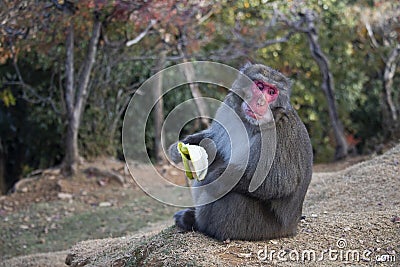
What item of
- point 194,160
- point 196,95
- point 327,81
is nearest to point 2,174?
point 196,95

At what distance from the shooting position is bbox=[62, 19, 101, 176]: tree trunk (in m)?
10.2

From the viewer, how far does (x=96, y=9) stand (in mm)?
9086

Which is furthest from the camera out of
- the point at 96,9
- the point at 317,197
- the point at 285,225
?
the point at 96,9

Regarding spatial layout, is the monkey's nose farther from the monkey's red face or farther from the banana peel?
the banana peel

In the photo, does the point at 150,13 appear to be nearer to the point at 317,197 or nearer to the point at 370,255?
the point at 317,197

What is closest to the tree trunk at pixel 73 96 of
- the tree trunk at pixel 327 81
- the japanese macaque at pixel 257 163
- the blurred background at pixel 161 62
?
the blurred background at pixel 161 62

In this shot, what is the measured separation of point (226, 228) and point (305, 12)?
25.6ft

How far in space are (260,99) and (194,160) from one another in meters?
0.67

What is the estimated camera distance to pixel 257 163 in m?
4.46

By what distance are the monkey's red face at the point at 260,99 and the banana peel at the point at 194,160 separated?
477 mm

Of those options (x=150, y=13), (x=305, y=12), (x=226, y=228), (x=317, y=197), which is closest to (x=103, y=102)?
(x=150, y=13)

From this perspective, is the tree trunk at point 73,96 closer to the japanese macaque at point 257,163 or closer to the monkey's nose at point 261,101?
the japanese macaque at point 257,163

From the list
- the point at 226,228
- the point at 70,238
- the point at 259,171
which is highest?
the point at 259,171

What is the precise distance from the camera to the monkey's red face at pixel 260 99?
4508 millimetres
